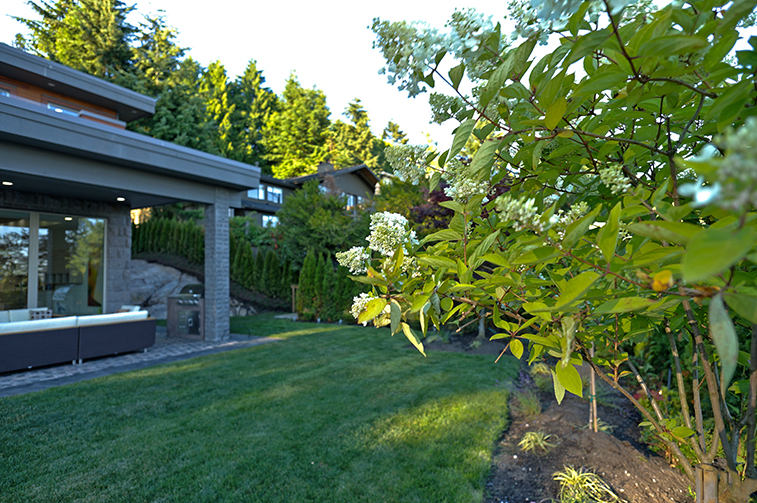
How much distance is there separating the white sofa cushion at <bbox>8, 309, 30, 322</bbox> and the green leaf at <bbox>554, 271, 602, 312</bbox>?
34.3 ft

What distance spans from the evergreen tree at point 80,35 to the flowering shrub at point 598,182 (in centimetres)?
2568

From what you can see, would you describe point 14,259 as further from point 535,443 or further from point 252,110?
point 252,110

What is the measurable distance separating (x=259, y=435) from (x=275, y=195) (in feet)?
76.3

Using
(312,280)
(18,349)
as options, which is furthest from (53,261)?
(312,280)

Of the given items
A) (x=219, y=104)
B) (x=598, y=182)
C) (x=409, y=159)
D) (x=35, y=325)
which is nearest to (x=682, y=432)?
(x=598, y=182)

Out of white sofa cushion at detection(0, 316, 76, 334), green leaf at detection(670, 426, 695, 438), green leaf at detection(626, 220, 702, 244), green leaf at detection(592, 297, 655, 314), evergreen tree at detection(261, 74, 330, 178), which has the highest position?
evergreen tree at detection(261, 74, 330, 178)

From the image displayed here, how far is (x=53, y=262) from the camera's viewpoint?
8.88 meters

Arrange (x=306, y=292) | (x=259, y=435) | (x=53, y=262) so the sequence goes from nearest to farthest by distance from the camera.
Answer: (x=259, y=435) → (x=53, y=262) → (x=306, y=292)

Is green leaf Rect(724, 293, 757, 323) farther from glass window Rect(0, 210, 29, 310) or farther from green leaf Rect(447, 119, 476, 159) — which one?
glass window Rect(0, 210, 29, 310)

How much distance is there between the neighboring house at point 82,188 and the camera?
239 inches

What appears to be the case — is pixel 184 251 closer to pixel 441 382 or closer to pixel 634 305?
pixel 441 382

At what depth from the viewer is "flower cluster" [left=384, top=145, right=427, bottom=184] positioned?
1463mm

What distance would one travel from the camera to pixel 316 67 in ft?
113

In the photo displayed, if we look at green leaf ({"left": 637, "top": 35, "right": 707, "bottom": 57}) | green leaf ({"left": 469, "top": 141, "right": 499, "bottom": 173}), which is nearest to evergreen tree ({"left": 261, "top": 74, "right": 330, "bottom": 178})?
green leaf ({"left": 469, "top": 141, "right": 499, "bottom": 173})
